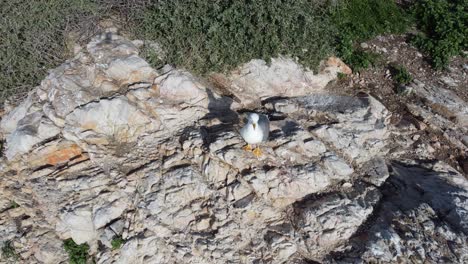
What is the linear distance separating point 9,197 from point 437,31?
31.6ft

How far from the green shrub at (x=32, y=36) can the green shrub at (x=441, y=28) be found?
24.5 ft

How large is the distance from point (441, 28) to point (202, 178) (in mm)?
6839

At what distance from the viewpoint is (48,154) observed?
26.3ft

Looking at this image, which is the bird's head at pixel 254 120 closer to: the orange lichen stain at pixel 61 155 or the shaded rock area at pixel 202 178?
the shaded rock area at pixel 202 178

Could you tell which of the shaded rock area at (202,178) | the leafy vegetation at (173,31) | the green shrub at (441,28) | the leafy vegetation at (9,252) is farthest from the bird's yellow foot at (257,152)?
the green shrub at (441,28)

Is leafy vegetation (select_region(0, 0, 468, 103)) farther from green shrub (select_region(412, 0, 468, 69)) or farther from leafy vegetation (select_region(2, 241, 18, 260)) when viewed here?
leafy vegetation (select_region(2, 241, 18, 260))

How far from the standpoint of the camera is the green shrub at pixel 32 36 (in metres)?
8.87

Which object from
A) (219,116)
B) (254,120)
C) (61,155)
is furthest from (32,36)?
(254,120)

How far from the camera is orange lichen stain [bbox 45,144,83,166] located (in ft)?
26.2

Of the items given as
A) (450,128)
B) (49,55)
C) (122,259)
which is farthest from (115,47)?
(450,128)

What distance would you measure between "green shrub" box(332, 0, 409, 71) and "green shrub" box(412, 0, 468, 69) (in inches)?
17.7

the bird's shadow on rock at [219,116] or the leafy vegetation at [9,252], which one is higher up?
the bird's shadow on rock at [219,116]

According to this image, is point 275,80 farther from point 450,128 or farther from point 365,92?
point 450,128

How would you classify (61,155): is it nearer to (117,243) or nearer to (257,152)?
(117,243)
